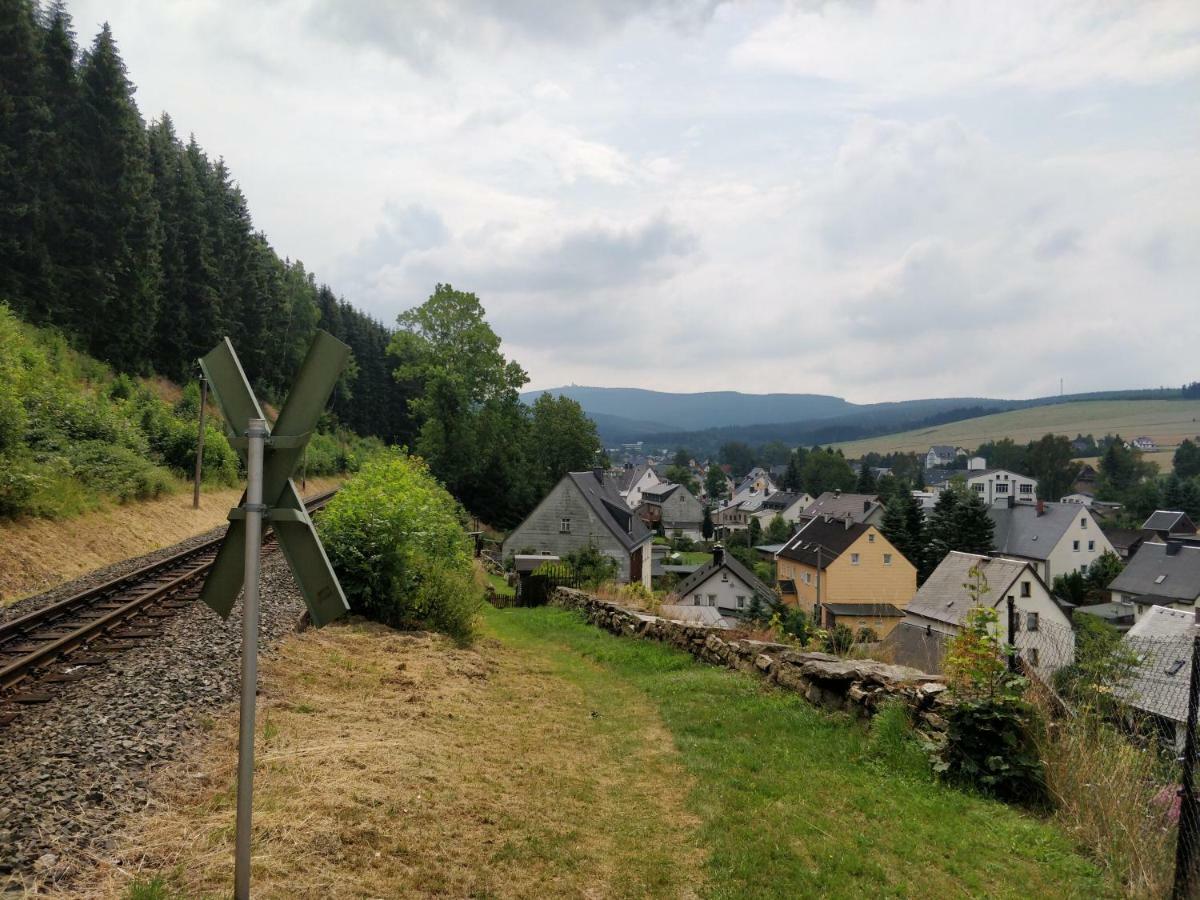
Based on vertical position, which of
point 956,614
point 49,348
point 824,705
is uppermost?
point 49,348

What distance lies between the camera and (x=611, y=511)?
4316cm

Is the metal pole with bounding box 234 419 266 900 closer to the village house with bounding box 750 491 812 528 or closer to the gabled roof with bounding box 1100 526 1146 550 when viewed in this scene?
the gabled roof with bounding box 1100 526 1146 550

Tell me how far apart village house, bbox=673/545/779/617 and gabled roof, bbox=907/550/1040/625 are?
917 cm

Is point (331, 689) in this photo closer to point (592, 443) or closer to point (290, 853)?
point (290, 853)

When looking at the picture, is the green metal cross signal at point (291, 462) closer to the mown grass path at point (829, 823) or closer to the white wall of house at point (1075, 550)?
the mown grass path at point (829, 823)

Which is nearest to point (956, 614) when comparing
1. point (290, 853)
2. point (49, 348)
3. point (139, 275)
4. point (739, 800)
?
point (739, 800)

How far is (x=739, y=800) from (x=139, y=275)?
1640 inches

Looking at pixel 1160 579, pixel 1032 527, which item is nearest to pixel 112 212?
pixel 1160 579

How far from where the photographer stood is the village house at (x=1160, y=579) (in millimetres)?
45406

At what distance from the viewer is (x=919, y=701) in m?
7.09

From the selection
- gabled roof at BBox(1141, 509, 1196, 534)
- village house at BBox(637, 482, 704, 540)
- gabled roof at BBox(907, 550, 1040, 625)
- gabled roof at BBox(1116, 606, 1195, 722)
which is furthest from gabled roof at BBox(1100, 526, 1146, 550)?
gabled roof at BBox(1116, 606, 1195, 722)

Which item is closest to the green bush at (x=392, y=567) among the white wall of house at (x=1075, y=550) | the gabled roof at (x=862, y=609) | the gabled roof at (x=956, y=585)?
the gabled roof at (x=956, y=585)

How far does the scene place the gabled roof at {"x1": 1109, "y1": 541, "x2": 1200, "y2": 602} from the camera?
1799 inches

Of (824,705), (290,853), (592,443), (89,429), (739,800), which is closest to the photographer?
(290,853)
